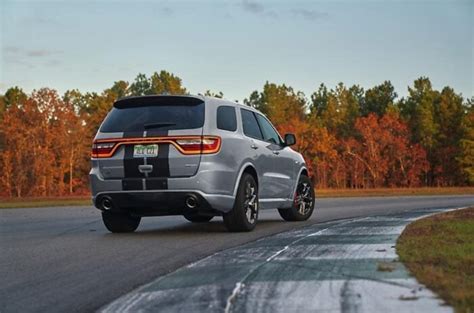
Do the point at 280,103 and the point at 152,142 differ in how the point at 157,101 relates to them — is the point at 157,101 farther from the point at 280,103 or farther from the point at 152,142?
the point at 280,103

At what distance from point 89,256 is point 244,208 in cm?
277

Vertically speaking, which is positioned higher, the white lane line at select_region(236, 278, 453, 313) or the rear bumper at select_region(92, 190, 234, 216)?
the rear bumper at select_region(92, 190, 234, 216)

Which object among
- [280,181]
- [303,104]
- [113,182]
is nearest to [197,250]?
[113,182]

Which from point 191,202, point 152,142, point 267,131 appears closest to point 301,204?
point 267,131

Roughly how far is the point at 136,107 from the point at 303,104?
93447 mm

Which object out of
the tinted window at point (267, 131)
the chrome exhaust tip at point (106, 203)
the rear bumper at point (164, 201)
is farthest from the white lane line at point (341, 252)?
the tinted window at point (267, 131)

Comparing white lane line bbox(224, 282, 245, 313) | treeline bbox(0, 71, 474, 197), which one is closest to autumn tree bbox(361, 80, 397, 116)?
treeline bbox(0, 71, 474, 197)

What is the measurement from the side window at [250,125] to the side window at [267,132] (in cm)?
19

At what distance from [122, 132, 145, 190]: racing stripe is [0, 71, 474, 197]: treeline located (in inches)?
2276

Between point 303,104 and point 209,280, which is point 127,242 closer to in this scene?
point 209,280

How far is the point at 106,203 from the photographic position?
9656 millimetres

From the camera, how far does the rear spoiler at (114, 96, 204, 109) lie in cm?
971

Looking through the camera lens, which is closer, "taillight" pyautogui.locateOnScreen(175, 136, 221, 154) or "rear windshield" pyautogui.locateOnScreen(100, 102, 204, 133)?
"taillight" pyautogui.locateOnScreen(175, 136, 221, 154)

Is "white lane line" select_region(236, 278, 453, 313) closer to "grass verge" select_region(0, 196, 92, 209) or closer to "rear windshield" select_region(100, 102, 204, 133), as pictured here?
"rear windshield" select_region(100, 102, 204, 133)
